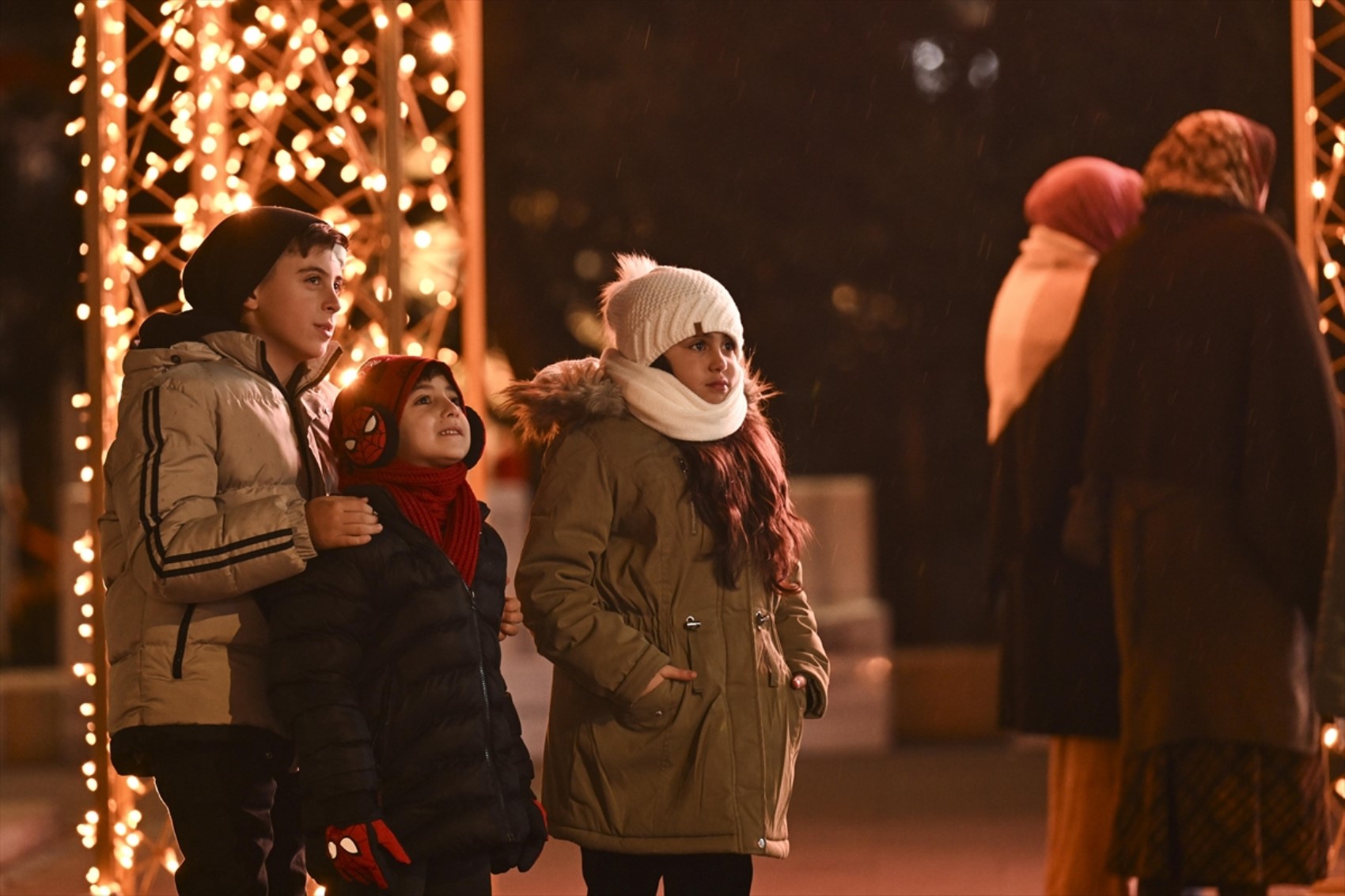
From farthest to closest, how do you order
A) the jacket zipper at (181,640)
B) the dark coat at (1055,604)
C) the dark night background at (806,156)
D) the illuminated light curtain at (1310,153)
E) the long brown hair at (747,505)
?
the dark night background at (806,156)
the illuminated light curtain at (1310,153)
the dark coat at (1055,604)
the long brown hair at (747,505)
the jacket zipper at (181,640)

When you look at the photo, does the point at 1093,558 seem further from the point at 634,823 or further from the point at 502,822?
the point at 502,822

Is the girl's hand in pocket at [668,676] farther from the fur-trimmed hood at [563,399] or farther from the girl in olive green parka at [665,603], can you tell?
the fur-trimmed hood at [563,399]

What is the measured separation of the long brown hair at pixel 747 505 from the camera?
4.19m

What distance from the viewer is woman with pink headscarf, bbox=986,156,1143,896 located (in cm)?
534

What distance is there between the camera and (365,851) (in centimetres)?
366

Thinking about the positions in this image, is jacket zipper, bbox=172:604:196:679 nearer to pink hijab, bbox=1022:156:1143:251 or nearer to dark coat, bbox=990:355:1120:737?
dark coat, bbox=990:355:1120:737

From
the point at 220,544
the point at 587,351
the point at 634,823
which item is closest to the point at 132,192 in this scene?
the point at 220,544

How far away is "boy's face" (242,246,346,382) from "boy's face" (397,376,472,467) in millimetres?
334

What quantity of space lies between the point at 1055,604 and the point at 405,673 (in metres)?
2.26

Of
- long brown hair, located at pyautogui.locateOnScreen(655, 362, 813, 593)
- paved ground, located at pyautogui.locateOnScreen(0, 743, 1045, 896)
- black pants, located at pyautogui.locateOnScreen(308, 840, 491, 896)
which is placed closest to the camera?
black pants, located at pyautogui.locateOnScreen(308, 840, 491, 896)

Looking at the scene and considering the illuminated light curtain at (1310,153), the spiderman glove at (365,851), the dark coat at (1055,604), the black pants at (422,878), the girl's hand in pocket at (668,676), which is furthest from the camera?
the illuminated light curtain at (1310,153)

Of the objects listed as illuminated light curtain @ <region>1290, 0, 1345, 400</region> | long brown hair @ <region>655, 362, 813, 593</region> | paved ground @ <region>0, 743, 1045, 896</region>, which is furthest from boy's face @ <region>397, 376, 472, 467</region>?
illuminated light curtain @ <region>1290, 0, 1345, 400</region>

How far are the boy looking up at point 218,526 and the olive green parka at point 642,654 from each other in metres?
0.52

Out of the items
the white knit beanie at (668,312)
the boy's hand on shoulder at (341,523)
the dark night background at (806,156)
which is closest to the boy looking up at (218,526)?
the boy's hand on shoulder at (341,523)
